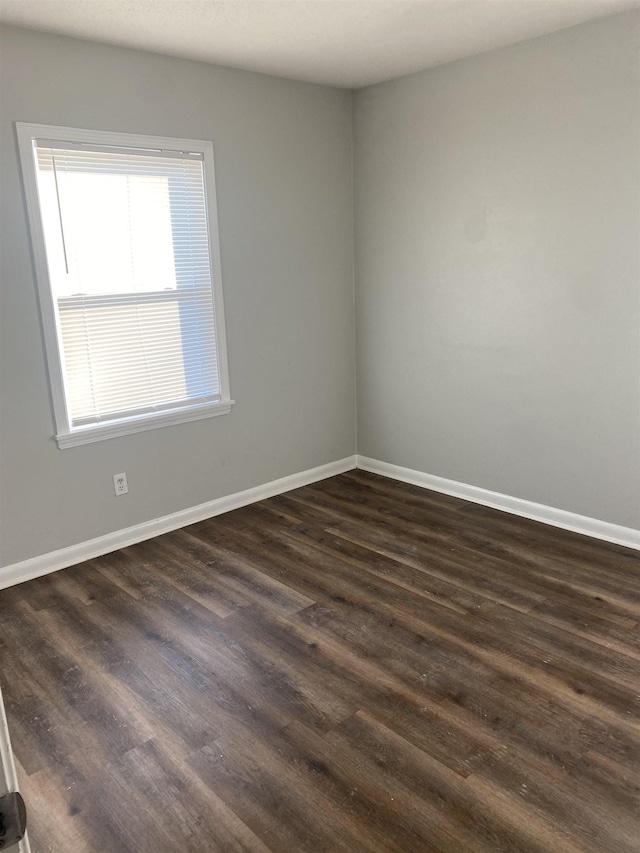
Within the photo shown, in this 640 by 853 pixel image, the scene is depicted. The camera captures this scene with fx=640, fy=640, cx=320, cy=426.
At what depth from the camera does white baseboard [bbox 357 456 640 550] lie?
3.35m

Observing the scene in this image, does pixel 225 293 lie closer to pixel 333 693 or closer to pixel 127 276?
pixel 127 276

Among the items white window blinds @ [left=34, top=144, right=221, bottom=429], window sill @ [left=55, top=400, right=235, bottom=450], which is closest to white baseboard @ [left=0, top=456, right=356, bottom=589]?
window sill @ [left=55, top=400, right=235, bottom=450]

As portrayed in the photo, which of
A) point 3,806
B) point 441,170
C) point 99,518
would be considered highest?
point 441,170

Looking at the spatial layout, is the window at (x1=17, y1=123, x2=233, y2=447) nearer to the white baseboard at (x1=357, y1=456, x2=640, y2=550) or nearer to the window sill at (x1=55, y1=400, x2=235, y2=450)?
the window sill at (x1=55, y1=400, x2=235, y2=450)

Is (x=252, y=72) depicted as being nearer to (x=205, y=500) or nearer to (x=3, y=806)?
(x=205, y=500)

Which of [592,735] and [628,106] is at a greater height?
[628,106]

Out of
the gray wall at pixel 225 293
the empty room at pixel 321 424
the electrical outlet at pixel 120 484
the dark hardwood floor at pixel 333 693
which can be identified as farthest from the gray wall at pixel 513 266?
the electrical outlet at pixel 120 484

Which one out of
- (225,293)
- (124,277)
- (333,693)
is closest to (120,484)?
(124,277)

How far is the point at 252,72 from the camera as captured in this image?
3.60 m

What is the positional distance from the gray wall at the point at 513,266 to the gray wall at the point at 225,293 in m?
0.34

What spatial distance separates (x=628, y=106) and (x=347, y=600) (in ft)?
8.51

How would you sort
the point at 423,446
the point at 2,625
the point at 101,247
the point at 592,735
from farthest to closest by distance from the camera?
1. the point at 423,446
2. the point at 101,247
3. the point at 2,625
4. the point at 592,735

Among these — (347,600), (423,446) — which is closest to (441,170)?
(423,446)

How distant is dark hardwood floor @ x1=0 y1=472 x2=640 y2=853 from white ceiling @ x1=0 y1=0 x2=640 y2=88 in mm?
2507
